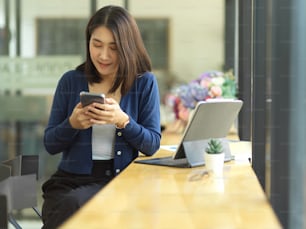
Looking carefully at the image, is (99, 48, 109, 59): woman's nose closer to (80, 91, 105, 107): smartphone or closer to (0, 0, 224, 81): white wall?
(80, 91, 105, 107): smartphone

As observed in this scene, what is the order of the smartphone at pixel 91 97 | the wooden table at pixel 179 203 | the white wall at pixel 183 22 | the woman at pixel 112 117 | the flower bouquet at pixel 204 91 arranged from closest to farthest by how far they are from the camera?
the wooden table at pixel 179 203
the smartphone at pixel 91 97
the woman at pixel 112 117
the flower bouquet at pixel 204 91
the white wall at pixel 183 22

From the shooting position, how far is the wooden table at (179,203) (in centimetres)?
82

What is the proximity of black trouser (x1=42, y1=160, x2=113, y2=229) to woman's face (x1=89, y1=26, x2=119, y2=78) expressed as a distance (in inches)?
10.6

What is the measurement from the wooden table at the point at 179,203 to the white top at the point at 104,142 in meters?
0.31

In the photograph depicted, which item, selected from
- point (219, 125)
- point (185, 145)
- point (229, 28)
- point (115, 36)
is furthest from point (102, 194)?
point (229, 28)

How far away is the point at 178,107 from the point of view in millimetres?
2717

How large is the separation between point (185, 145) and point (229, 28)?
2369 mm

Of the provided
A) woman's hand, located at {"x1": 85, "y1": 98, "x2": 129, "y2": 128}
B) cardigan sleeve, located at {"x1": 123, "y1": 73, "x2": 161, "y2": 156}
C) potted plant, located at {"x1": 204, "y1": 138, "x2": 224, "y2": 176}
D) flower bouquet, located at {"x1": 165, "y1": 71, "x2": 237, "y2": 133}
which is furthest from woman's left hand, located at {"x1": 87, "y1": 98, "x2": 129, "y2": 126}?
flower bouquet, located at {"x1": 165, "y1": 71, "x2": 237, "y2": 133}

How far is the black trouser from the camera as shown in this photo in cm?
153

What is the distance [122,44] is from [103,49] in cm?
6

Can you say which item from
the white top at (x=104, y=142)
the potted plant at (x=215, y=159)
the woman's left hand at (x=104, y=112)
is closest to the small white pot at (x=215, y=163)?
the potted plant at (x=215, y=159)

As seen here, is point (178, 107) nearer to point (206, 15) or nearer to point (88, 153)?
point (88, 153)

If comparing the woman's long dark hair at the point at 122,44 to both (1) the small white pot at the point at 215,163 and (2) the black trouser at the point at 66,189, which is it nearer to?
(2) the black trouser at the point at 66,189

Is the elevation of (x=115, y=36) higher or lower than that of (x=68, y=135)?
higher
